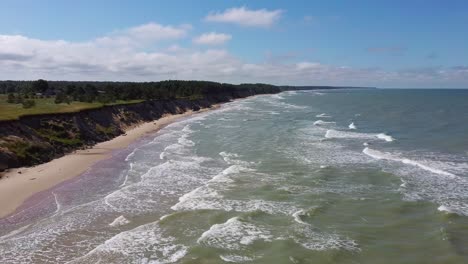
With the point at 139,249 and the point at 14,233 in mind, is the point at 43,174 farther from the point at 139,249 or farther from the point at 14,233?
the point at 139,249

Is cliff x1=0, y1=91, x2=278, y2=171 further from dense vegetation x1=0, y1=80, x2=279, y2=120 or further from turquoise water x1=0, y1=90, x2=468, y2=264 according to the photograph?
turquoise water x1=0, y1=90, x2=468, y2=264

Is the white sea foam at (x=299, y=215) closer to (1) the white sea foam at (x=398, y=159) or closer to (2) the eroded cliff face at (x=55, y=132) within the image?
(1) the white sea foam at (x=398, y=159)

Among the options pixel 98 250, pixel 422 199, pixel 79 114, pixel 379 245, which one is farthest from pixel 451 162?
pixel 79 114

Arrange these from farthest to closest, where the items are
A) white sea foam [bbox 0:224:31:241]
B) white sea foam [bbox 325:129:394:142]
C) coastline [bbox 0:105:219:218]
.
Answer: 1. white sea foam [bbox 325:129:394:142]
2. coastline [bbox 0:105:219:218]
3. white sea foam [bbox 0:224:31:241]

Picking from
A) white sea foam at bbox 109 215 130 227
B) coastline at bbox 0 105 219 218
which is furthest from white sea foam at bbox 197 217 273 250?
coastline at bbox 0 105 219 218

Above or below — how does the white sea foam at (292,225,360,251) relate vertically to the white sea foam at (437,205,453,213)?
below

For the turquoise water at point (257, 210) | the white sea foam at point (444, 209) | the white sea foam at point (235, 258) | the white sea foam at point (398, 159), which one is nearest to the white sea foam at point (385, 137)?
the turquoise water at point (257, 210)
